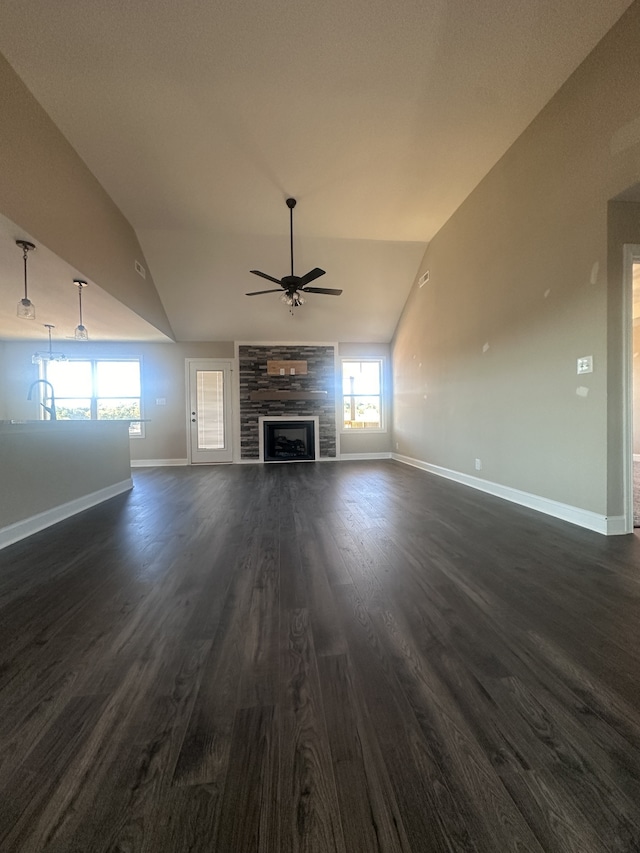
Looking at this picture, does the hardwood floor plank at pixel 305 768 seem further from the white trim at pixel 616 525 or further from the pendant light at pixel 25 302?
the pendant light at pixel 25 302

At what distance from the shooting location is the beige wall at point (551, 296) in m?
2.48

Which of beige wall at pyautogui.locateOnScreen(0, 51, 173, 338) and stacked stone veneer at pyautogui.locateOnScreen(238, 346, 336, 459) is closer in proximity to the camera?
beige wall at pyautogui.locateOnScreen(0, 51, 173, 338)

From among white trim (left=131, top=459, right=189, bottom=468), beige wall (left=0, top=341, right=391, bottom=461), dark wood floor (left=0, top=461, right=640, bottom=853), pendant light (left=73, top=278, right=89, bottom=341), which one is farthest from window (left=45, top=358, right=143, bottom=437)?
dark wood floor (left=0, top=461, right=640, bottom=853)

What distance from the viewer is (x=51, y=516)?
3092 millimetres

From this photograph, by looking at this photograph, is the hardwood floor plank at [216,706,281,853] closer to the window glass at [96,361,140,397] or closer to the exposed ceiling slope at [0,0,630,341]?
the exposed ceiling slope at [0,0,630,341]

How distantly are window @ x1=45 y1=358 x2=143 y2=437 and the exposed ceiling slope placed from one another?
2976 mm

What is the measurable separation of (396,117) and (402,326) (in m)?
3.78

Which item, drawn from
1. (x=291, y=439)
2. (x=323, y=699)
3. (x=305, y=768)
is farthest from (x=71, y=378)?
(x=305, y=768)

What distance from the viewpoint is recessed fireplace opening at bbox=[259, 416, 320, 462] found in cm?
738

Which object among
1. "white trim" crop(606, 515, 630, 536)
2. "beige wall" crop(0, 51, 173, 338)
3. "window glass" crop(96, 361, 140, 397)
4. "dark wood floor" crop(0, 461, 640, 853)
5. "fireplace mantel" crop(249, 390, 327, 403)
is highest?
"beige wall" crop(0, 51, 173, 338)

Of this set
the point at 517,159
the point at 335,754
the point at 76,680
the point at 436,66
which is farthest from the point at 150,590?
the point at 517,159

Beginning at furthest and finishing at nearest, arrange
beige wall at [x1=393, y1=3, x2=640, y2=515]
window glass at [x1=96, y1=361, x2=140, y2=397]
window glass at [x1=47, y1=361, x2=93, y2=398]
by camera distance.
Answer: window glass at [x1=96, y1=361, x2=140, y2=397] < window glass at [x1=47, y1=361, x2=93, y2=398] < beige wall at [x1=393, y1=3, x2=640, y2=515]

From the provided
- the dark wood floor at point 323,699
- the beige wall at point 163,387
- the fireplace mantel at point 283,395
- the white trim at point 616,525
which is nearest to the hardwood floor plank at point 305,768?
the dark wood floor at point 323,699

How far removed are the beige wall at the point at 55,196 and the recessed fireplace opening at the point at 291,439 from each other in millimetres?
3693
